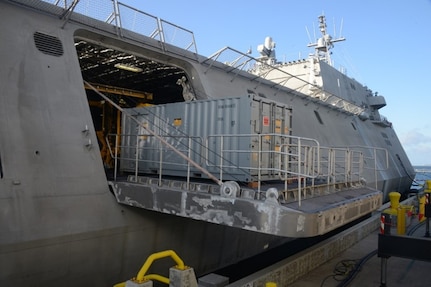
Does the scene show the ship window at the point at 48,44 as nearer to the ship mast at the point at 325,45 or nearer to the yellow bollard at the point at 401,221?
the yellow bollard at the point at 401,221

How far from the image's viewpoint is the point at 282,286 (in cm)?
671

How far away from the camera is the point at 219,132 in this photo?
8.44m

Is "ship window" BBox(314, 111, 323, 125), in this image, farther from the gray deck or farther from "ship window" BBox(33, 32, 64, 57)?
"ship window" BBox(33, 32, 64, 57)

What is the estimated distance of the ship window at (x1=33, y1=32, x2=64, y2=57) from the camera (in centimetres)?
736

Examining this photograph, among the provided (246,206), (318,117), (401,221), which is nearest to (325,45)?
(318,117)

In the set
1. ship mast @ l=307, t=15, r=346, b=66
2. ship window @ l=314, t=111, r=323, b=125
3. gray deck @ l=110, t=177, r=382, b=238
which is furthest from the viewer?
ship mast @ l=307, t=15, r=346, b=66

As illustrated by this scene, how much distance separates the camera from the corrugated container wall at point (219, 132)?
7969 millimetres

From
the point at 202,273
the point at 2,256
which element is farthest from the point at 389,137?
the point at 2,256

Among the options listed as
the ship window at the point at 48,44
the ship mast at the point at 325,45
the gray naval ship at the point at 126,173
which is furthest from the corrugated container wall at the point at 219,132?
the ship mast at the point at 325,45

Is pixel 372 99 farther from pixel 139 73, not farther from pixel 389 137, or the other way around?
pixel 139 73

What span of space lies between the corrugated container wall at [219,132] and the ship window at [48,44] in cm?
214

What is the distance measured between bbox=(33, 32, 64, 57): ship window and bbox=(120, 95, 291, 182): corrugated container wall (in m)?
2.14

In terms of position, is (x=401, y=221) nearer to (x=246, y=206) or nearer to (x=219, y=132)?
(x=219, y=132)

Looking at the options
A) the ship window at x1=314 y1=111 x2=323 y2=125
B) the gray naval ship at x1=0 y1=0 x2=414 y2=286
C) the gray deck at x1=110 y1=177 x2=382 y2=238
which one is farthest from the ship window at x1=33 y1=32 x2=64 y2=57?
the ship window at x1=314 y1=111 x2=323 y2=125
